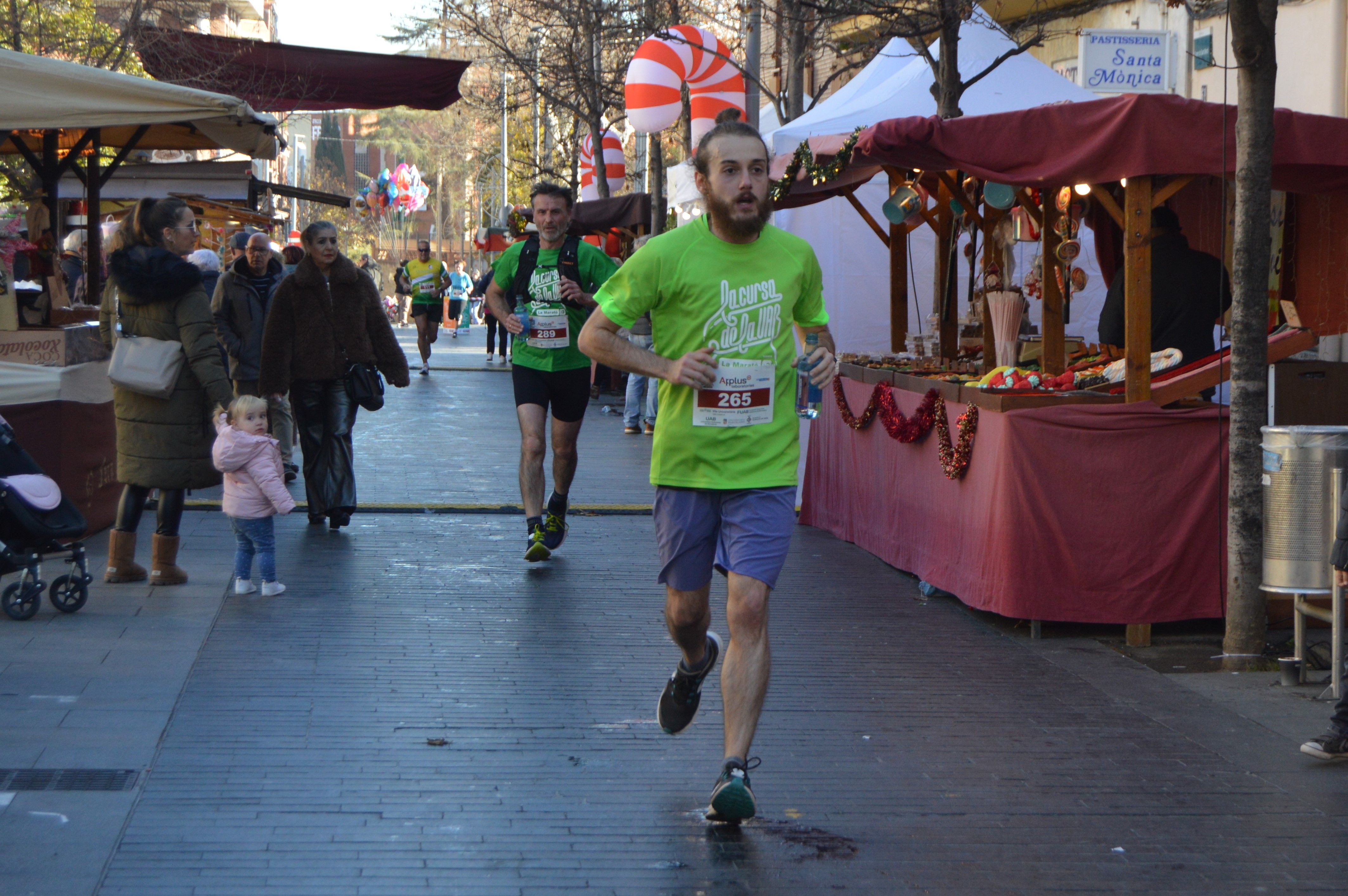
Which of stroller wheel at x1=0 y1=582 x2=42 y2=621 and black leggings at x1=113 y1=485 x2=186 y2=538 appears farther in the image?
black leggings at x1=113 y1=485 x2=186 y2=538

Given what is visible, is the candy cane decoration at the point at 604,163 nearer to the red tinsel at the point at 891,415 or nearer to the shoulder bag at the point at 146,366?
the red tinsel at the point at 891,415

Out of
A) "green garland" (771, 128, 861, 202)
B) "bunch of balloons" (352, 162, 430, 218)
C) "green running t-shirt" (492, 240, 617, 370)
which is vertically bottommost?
"green running t-shirt" (492, 240, 617, 370)

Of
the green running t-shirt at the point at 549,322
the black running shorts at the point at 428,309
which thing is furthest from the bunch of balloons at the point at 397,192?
the green running t-shirt at the point at 549,322

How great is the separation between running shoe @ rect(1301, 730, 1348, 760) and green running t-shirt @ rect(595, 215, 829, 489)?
2064 millimetres

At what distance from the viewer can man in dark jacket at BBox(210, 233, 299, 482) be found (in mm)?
11102

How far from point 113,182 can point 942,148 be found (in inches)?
610

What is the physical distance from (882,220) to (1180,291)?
24.3 feet

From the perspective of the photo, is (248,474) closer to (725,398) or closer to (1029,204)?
(725,398)

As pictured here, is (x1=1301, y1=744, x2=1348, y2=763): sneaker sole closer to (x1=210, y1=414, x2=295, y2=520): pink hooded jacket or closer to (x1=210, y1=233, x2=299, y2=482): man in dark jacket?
(x1=210, y1=414, x2=295, y2=520): pink hooded jacket

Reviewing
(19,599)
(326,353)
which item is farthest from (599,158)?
(19,599)

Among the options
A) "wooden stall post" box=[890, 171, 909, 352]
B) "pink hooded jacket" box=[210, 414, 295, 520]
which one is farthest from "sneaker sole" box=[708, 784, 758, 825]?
"wooden stall post" box=[890, 171, 909, 352]

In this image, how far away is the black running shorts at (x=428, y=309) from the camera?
80.7 ft

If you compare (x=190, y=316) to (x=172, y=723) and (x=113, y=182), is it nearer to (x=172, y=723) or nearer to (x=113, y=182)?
(x=172, y=723)

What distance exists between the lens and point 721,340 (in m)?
4.66
